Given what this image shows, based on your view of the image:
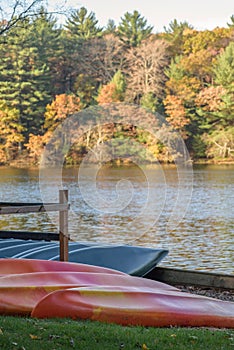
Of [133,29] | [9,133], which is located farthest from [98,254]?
[133,29]

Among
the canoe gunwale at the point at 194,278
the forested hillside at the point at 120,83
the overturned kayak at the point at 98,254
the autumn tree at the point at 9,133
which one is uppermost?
the forested hillside at the point at 120,83

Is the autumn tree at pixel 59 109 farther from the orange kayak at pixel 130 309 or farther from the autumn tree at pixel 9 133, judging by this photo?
the orange kayak at pixel 130 309

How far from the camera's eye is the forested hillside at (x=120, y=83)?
47812 mm

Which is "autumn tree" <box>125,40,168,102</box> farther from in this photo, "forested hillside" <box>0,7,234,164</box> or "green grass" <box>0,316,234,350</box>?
"green grass" <box>0,316,234,350</box>

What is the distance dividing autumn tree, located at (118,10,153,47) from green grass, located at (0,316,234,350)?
49.6m

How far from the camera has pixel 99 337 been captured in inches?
179

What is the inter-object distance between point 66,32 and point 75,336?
176ft

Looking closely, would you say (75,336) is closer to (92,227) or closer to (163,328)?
(163,328)

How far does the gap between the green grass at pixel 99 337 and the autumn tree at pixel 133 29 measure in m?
49.6

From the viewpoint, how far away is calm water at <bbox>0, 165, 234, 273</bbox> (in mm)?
14764

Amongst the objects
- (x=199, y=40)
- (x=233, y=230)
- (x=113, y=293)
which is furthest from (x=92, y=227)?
(x=199, y=40)

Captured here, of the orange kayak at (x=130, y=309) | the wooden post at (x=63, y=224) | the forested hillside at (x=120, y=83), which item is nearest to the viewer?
the orange kayak at (x=130, y=309)

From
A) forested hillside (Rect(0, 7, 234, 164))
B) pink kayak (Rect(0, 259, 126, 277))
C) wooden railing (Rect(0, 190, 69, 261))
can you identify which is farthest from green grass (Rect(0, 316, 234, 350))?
forested hillside (Rect(0, 7, 234, 164))

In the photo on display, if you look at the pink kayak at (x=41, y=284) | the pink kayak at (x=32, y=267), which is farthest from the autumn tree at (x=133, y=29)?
the pink kayak at (x=41, y=284)
